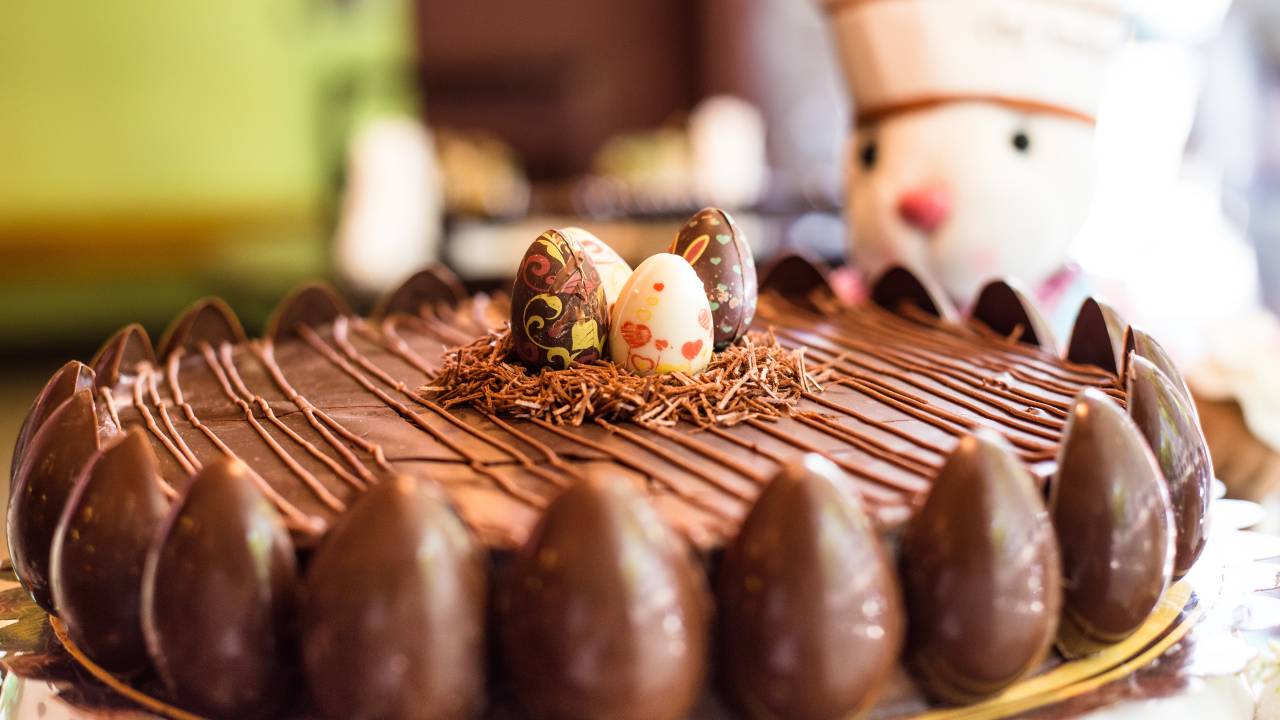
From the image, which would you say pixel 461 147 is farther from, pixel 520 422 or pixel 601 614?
pixel 601 614

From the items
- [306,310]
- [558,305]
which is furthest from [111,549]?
[306,310]

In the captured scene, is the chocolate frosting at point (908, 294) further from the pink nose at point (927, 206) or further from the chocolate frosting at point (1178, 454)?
the chocolate frosting at point (1178, 454)

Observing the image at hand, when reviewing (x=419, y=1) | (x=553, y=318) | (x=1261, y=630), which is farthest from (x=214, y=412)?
(x=419, y=1)

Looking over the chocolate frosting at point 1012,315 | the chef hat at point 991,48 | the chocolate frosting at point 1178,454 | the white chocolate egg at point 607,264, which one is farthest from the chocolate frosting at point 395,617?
the chef hat at point 991,48

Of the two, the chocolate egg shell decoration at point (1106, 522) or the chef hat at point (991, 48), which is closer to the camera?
the chocolate egg shell decoration at point (1106, 522)

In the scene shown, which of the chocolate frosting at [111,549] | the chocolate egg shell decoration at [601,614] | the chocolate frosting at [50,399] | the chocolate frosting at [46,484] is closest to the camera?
the chocolate egg shell decoration at [601,614]
